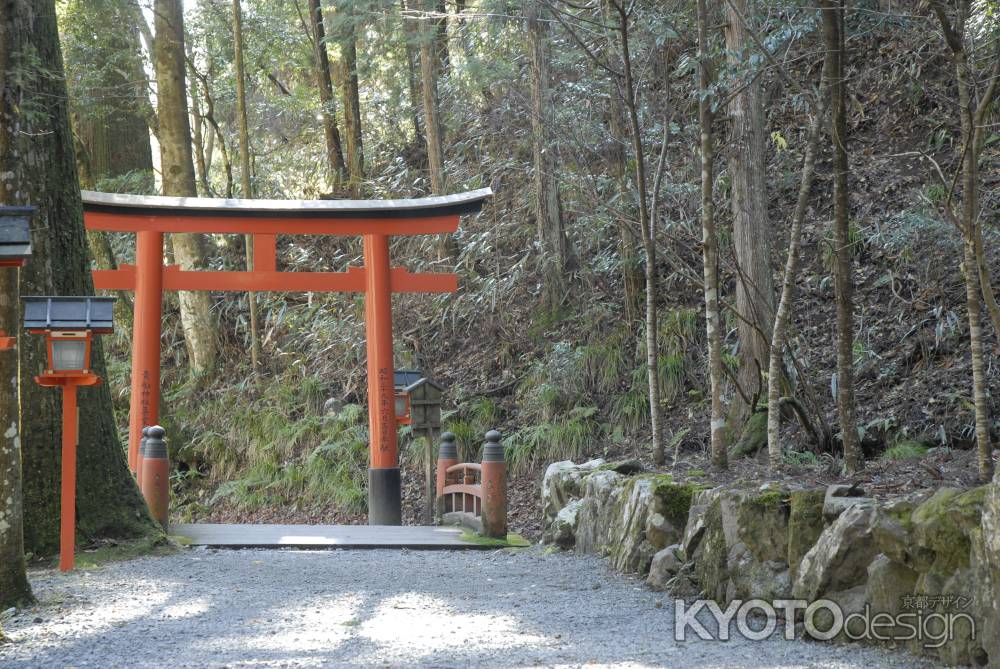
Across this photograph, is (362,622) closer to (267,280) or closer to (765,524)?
(765,524)

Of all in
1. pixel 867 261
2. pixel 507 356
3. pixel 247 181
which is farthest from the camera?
pixel 247 181

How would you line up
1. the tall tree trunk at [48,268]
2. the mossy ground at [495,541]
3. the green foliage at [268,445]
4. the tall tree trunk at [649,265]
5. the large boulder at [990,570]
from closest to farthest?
the large boulder at [990,570] → the tall tree trunk at [48,268] → the tall tree trunk at [649,265] → the mossy ground at [495,541] → the green foliage at [268,445]

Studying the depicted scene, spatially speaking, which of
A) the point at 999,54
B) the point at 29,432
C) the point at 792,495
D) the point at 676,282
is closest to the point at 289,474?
the point at 676,282

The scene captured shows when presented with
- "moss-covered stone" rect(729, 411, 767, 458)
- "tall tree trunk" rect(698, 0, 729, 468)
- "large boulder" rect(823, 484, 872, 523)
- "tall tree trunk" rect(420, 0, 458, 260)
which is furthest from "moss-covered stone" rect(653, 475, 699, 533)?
"tall tree trunk" rect(420, 0, 458, 260)

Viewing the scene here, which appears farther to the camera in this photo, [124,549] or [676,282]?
[676,282]

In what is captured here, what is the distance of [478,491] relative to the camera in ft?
30.6

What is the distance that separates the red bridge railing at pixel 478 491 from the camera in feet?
28.9

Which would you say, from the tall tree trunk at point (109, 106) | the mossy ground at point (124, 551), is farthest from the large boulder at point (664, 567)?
the tall tree trunk at point (109, 106)

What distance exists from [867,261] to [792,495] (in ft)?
22.4

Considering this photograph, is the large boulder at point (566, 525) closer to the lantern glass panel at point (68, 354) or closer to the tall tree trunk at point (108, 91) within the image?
the lantern glass panel at point (68, 354)

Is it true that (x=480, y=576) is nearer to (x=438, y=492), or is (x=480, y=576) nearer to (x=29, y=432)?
(x=29, y=432)

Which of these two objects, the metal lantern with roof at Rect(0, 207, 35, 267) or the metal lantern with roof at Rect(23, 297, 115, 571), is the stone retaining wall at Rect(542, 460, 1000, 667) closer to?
the metal lantern with roof at Rect(23, 297, 115, 571)

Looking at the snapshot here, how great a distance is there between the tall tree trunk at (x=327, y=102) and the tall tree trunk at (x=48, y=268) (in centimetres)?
1129

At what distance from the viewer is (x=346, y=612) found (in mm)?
5016
